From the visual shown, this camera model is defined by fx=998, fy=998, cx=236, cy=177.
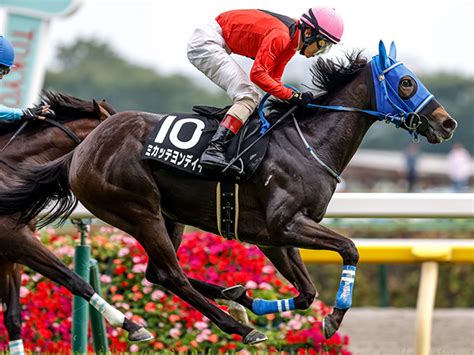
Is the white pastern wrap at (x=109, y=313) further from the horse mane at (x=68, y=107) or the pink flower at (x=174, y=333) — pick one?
the horse mane at (x=68, y=107)

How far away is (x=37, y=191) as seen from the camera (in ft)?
18.1

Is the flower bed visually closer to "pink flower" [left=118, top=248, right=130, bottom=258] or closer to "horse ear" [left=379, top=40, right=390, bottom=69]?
"pink flower" [left=118, top=248, right=130, bottom=258]

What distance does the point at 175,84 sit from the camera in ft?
214

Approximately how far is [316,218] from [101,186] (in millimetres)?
1146

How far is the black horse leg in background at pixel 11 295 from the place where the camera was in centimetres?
575

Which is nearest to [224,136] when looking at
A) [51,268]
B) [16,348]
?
[51,268]

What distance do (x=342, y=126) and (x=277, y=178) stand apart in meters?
0.47

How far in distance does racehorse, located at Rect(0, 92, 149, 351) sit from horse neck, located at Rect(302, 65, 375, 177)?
1361 mm

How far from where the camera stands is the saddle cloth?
512 cm

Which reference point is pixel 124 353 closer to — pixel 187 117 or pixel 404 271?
pixel 187 117

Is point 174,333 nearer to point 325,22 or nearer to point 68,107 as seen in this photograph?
point 68,107

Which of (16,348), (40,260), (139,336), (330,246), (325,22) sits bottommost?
(16,348)

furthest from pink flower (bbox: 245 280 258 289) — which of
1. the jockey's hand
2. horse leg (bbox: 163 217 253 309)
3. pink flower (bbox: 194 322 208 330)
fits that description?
the jockey's hand

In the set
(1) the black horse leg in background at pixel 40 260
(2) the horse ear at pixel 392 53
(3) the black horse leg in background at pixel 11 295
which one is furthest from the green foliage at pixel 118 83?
(2) the horse ear at pixel 392 53
